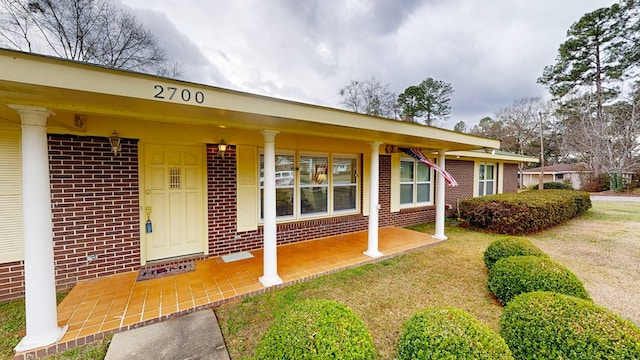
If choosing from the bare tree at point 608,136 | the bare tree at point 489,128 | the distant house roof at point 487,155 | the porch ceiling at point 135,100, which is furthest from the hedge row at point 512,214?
the bare tree at point 489,128

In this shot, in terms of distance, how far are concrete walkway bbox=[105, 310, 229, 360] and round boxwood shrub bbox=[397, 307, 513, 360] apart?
1780 mm

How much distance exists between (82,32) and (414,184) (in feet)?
50.8

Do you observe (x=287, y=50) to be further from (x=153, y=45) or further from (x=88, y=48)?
(x=88, y=48)

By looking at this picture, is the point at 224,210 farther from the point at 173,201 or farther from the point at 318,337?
the point at 318,337

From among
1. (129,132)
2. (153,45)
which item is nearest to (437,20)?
(129,132)

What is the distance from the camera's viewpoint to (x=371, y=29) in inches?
417

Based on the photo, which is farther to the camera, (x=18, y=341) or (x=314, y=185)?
(x=314, y=185)

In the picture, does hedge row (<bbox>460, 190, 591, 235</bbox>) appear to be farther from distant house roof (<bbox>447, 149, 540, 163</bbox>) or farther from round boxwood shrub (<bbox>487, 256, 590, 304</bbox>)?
round boxwood shrub (<bbox>487, 256, 590, 304</bbox>)

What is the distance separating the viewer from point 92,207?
12.3 feet

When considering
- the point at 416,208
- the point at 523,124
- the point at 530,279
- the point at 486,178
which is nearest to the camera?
the point at 530,279

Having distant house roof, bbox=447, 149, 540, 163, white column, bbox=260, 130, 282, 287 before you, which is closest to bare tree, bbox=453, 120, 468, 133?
distant house roof, bbox=447, 149, 540, 163

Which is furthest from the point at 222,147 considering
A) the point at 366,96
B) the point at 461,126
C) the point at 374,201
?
the point at 461,126

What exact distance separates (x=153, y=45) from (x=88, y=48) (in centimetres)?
262

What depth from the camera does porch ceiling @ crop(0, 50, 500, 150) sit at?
189 centimetres
